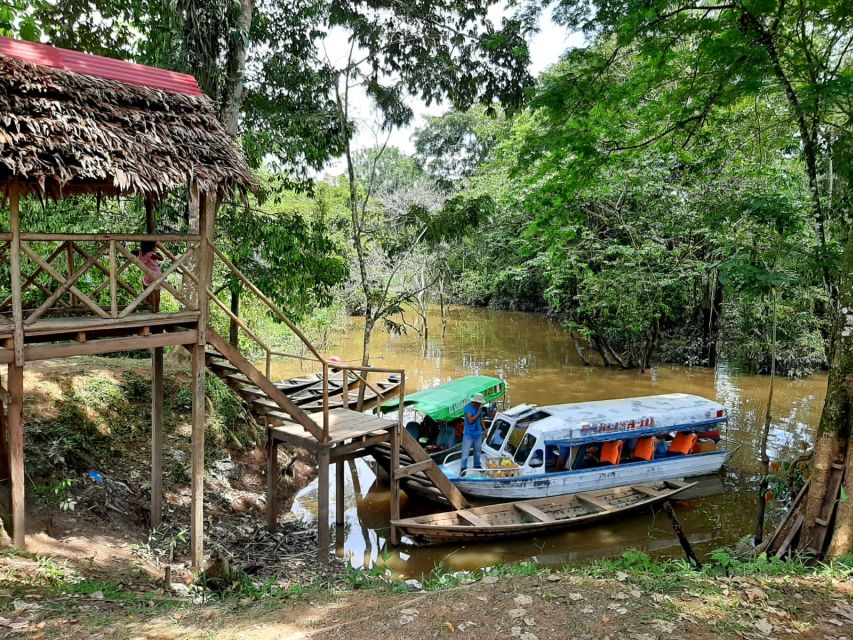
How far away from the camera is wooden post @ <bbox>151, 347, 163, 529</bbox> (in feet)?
27.2

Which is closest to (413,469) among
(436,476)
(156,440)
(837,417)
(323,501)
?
(436,476)

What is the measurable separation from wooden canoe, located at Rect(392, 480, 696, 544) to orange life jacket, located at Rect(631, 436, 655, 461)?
25.4 inches

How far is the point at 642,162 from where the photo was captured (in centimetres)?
1609

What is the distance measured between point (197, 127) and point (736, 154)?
1318 cm

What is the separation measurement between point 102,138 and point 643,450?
36.7ft

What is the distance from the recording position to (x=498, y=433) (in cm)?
1216

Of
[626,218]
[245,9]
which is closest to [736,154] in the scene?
[626,218]

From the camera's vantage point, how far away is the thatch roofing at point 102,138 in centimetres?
571

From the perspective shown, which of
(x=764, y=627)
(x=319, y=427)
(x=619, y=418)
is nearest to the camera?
(x=764, y=627)

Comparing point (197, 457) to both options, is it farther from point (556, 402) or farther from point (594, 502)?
point (556, 402)

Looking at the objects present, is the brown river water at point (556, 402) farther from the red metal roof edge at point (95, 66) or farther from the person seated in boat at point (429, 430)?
the red metal roof edge at point (95, 66)

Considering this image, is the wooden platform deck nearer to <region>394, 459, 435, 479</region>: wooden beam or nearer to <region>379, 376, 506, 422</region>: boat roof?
<region>394, 459, 435, 479</region>: wooden beam

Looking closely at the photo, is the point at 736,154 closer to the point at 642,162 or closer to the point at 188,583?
the point at 642,162

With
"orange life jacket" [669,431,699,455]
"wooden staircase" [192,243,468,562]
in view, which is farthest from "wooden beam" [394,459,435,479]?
"orange life jacket" [669,431,699,455]
